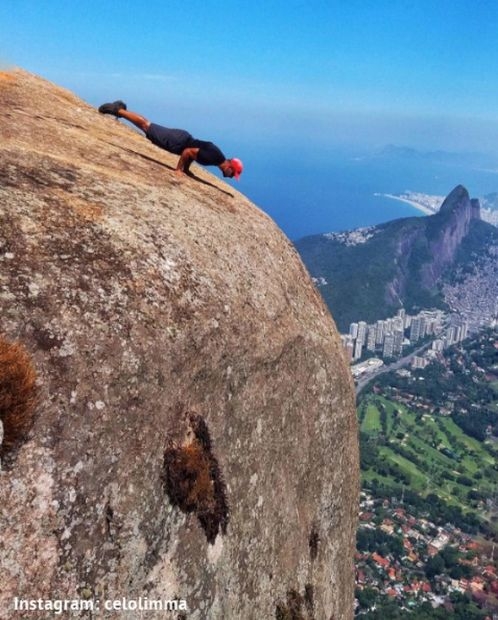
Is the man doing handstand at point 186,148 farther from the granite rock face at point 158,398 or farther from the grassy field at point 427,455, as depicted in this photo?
the grassy field at point 427,455

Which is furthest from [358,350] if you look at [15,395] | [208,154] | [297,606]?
[15,395]

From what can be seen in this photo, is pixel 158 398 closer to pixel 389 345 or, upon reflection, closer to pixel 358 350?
pixel 358 350

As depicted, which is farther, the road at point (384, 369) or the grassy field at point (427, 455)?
the road at point (384, 369)

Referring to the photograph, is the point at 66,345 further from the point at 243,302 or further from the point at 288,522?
the point at 288,522

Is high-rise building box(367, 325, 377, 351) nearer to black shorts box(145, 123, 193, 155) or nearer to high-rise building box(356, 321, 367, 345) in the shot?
high-rise building box(356, 321, 367, 345)

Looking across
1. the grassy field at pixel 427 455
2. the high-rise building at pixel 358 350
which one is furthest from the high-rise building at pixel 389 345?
the grassy field at pixel 427 455
